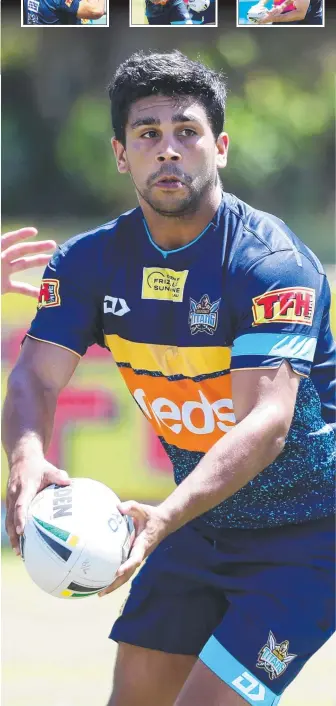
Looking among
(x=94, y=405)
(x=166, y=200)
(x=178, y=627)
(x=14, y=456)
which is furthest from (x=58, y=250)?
(x=94, y=405)

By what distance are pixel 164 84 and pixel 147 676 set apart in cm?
205

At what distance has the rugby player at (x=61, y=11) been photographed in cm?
507

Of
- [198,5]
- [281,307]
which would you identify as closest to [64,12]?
[198,5]

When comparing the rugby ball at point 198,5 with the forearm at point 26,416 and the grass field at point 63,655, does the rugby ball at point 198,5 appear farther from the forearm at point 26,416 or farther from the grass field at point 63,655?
the grass field at point 63,655

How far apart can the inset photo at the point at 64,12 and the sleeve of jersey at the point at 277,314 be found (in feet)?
6.68

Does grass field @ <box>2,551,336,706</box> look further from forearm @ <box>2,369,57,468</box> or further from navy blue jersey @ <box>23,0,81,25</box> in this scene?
navy blue jersey @ <box>23,0,81,25</box>

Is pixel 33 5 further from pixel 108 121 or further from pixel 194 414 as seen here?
pixel 108 121

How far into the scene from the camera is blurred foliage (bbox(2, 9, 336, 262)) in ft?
61.5

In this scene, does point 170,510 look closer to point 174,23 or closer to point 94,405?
point 174,23

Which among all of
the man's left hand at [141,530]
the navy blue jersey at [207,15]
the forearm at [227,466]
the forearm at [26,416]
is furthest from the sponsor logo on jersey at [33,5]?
the man's left hand at [141,530]

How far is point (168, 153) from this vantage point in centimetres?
371

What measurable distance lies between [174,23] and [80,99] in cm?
1450

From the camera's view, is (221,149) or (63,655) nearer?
(221,149)

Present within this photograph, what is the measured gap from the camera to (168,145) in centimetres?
373
